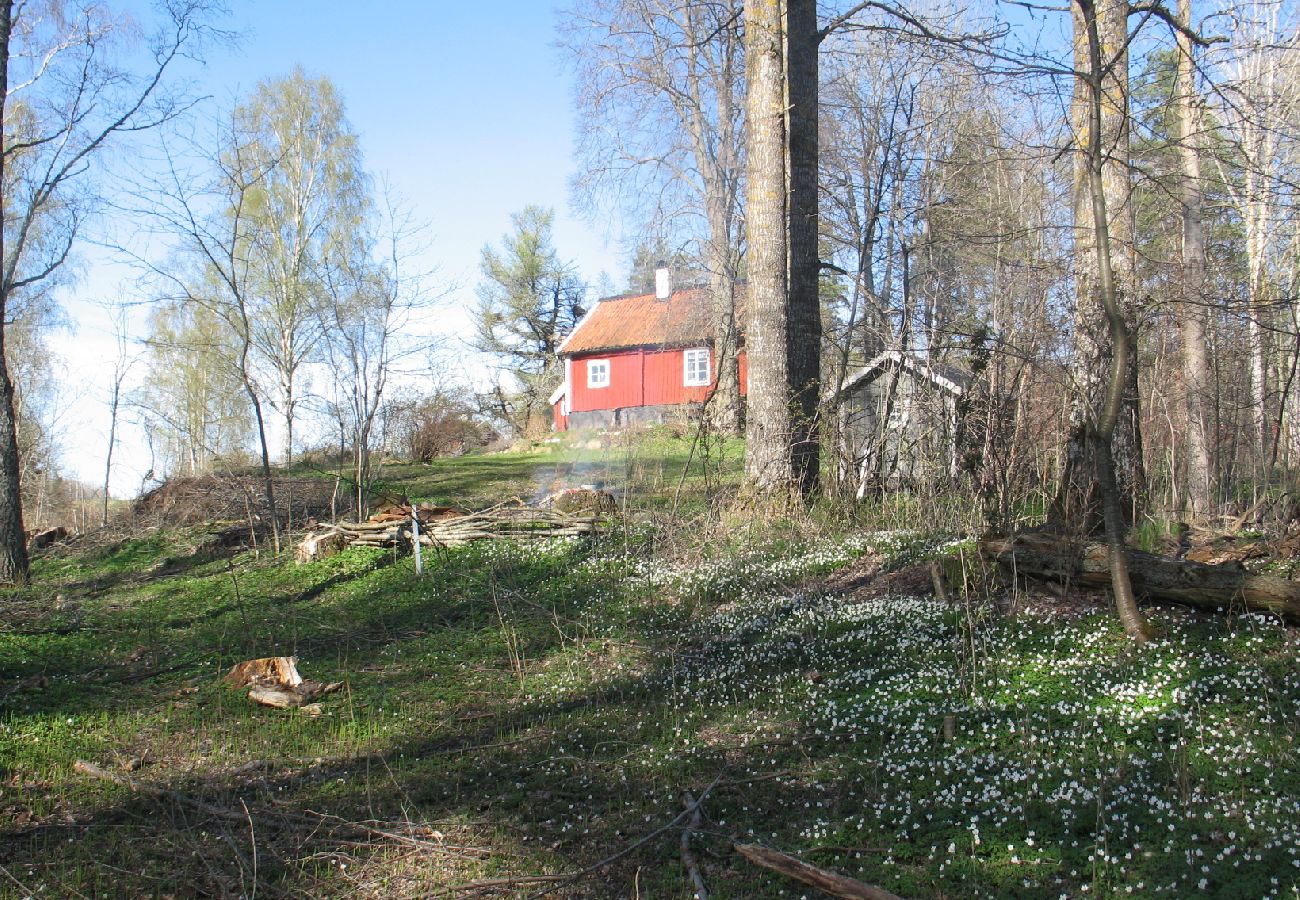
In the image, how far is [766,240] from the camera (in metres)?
9.93

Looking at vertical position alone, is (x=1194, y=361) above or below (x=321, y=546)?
above

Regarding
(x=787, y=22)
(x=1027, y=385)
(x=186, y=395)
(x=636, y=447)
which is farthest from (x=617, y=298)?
(x=1027, y=385)

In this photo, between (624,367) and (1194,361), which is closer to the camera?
(1194,361)

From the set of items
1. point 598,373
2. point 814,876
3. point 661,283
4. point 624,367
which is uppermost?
point 661,283

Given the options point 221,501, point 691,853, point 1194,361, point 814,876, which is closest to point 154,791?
point 691,853

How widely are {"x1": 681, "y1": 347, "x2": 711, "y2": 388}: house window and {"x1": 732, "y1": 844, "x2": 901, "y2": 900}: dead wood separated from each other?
30967mm

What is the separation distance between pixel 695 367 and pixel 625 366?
3966 millimetres

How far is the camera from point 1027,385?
309 inches

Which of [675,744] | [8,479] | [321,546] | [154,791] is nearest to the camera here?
[154,791]

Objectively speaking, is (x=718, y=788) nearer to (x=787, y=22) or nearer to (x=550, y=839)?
(x=550, y=839)

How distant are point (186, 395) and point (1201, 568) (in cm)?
3526

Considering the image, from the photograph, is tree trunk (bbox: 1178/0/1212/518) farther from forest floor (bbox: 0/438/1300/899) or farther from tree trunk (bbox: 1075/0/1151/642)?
forest floor (bbox: 0/438/1300/899)

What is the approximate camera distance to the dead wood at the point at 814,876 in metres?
A: 3.23

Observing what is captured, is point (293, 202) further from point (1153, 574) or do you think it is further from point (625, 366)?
point (1153, 574)
